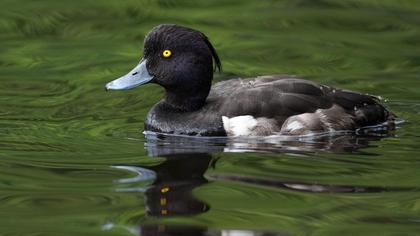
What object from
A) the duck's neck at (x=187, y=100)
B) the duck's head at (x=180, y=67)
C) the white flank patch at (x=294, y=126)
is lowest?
the white flank patch at (x=294, y=126)

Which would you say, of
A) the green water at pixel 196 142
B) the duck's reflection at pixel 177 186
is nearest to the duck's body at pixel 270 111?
the green water at pixel 196 142

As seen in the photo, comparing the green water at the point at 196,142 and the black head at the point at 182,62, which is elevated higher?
the black head at the point at 182,62

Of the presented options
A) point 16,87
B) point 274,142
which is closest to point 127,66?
point 16,87

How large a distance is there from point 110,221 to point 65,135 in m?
2.87

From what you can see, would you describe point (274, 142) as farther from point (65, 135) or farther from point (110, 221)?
point (110, 221)

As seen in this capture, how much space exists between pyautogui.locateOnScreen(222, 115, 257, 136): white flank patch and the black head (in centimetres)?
50

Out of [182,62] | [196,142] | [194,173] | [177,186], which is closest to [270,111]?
[196,142]

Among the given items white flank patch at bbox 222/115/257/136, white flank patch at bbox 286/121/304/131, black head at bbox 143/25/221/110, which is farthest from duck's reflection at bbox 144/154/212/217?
black head at bbox 143/25/221/110

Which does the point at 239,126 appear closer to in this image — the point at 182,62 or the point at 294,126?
A: the point at 294,126

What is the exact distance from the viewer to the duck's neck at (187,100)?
1005 centimetres

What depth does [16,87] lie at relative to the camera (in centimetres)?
1159

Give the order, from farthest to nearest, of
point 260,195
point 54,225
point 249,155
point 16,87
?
point 16,87 → point 249,155 → point 260,195 → point 54,225

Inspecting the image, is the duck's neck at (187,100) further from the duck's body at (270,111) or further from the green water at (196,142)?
→ the green water at (196,142)

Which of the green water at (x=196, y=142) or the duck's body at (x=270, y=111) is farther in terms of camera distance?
the duck's body at (x=270, y=111)
